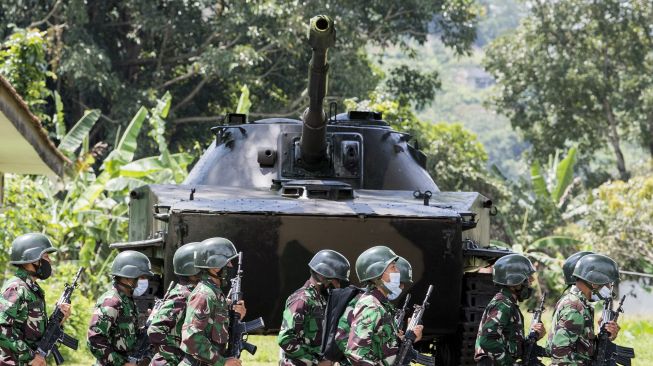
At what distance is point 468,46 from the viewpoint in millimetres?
34781

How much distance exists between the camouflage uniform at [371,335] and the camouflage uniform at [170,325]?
1.25m

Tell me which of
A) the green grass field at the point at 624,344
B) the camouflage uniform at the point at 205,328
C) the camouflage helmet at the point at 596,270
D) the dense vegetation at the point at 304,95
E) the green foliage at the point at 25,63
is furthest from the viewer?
the dense vegetation at the point at 304,95

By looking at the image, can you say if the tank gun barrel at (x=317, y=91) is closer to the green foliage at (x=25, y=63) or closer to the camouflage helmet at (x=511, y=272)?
the camouflage helmet at (x=511, y=272)

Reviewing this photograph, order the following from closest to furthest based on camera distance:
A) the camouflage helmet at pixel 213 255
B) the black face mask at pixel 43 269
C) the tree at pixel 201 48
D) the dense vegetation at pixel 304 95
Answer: the camouflage helmet at pixel 213 255 < the black face mask at pixel 43 269 < the dense vegetation at pixel 304 95 < the tree at pixel 201 48

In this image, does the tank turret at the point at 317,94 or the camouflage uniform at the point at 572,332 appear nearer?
the camouflage uniform at the point at 572,332

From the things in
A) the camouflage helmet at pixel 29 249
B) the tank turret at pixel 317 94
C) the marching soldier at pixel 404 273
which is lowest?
the camouflage helmet at pixel 29 249

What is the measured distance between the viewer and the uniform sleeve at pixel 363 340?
31.0 ft

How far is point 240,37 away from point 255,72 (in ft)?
3.29

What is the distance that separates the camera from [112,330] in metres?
11.1

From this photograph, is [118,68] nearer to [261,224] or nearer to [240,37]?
[240,37]

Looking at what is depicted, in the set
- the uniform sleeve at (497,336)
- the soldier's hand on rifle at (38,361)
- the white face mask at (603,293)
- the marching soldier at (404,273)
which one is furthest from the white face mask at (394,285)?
the soldier's hand on rifle at (38,361)

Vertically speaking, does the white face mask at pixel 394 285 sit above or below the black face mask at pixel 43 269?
above

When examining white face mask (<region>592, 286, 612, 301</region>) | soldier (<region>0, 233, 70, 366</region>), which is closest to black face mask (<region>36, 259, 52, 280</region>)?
soldier (<region>0, 233, 70, 366</region>)

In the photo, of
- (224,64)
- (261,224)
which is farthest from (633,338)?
(224,64)
